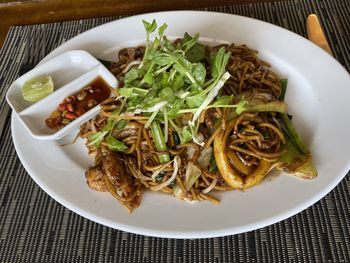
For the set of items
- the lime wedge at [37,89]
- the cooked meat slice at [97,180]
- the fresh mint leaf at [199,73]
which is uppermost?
the fresh mint leaf at [199,73]

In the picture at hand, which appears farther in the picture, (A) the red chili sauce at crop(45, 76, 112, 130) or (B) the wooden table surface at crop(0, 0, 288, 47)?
(B) the wooden table surface at crop(0, 0, 288, 47)

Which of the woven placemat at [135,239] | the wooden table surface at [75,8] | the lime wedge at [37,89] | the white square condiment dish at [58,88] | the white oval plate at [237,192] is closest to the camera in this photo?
the white oval plate at [237,192]

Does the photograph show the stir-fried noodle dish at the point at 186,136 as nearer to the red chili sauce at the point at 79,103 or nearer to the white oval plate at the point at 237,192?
the white oval plate at the point at 237,192

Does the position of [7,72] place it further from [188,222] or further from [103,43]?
[188,222]

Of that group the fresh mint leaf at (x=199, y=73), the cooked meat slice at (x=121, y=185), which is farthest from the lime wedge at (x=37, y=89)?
the fresh mint leaf at (x=199, y=73)

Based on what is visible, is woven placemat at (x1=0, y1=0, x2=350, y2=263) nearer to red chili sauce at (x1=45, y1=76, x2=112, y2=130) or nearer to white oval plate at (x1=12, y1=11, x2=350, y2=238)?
white oval plate at (x1=12, y1=11, x2=350, y2=238)

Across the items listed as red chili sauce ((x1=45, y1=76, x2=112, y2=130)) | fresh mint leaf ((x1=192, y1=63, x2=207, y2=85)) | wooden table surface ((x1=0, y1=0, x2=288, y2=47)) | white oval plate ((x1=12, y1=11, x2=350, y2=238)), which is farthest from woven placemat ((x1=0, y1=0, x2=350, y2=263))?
wooden table surface ((x1=0, y1=0, x2=288, y2=47))

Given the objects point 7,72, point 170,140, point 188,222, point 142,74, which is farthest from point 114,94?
point 7,72
